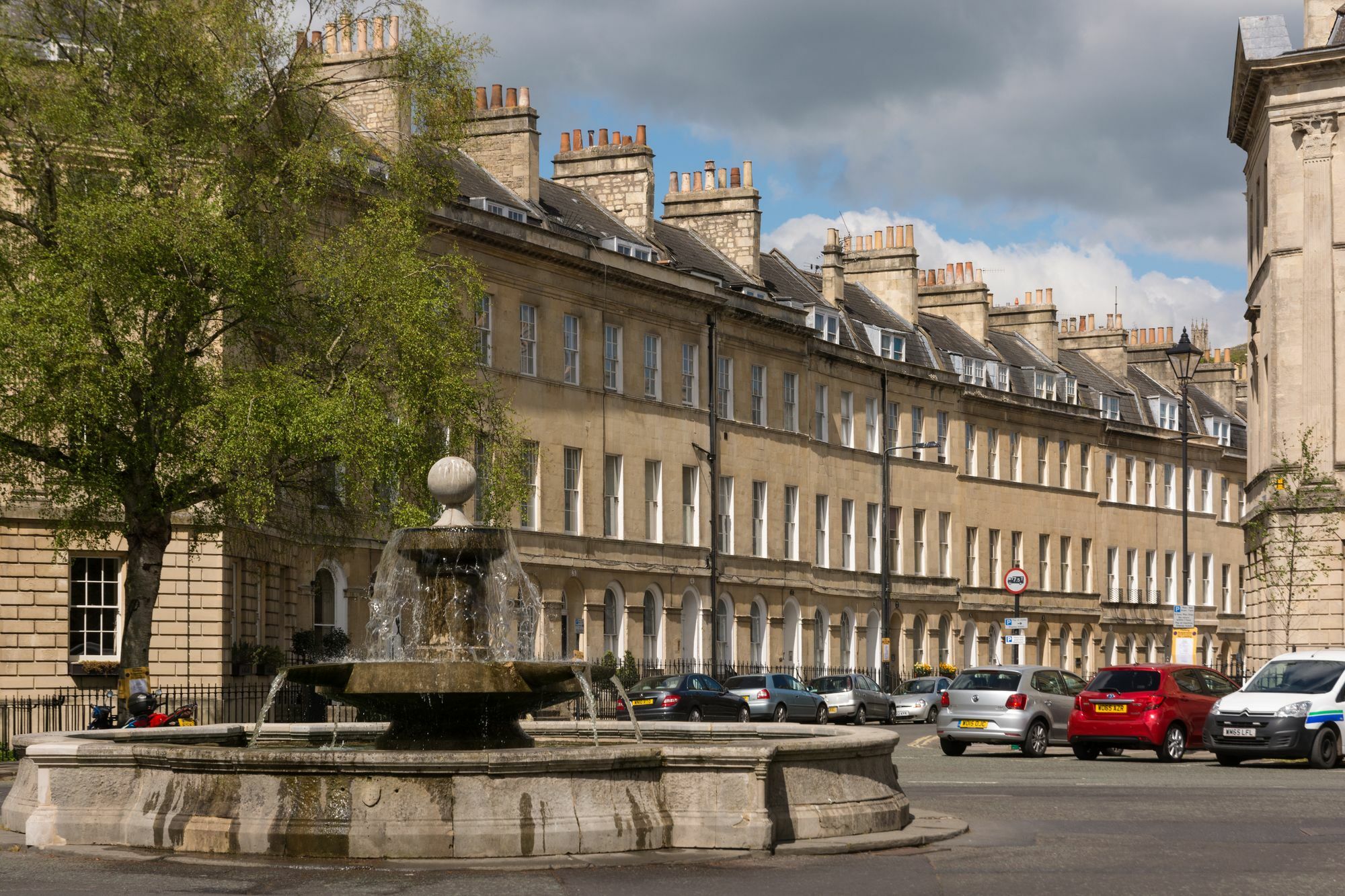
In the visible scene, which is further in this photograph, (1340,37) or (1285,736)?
(1340,37)

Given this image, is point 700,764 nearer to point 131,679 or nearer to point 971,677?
point 131,679

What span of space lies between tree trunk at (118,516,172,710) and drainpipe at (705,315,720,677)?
29251 millimetres

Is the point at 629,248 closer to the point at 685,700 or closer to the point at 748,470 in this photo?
the point at 748,470

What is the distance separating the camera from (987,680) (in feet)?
109

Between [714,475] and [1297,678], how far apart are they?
1166 inches

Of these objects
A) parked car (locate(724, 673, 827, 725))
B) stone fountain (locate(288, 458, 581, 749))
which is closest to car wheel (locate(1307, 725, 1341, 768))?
stone fountain (locate(288, 458, 581, 749))

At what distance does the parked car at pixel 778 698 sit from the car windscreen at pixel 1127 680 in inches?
588

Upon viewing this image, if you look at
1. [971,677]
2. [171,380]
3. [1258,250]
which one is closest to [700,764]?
[171,380]

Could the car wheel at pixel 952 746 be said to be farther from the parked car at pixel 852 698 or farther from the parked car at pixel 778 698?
the parked car at pixel 852 698

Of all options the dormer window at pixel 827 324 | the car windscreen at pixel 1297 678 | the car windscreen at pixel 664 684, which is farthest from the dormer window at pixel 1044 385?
the car windscreen at pixel 1297 678

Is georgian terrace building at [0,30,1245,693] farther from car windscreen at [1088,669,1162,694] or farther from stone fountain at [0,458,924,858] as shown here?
stone fountain at [0,458,924,858]

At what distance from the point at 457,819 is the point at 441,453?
15.6 metres

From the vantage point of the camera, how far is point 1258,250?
181 feet

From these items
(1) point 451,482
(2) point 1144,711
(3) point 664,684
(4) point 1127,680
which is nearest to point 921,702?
(3) point 664,684
